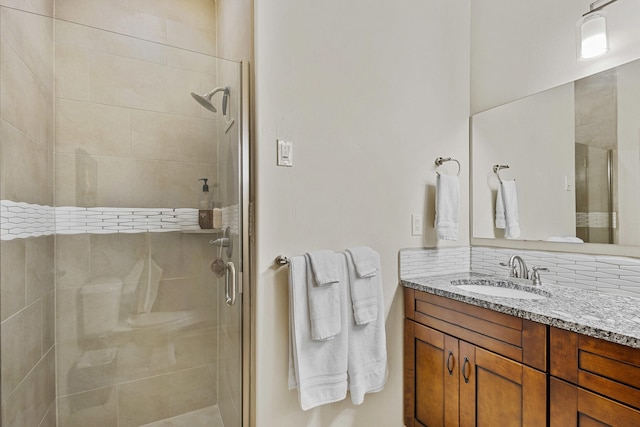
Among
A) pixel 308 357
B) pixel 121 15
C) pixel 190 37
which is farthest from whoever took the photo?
pixel 190 37

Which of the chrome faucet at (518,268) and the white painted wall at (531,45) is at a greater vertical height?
the white painted wall at (531,45)

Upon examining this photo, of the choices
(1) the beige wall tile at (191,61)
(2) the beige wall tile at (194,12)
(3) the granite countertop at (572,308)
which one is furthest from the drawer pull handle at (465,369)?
(2) the beige wall tile at (194,12)

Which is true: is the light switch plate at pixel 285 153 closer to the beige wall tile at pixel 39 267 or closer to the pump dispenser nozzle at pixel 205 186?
the pump dispenser nozzle at pixel 205 186

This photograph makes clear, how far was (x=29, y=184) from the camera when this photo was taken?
3.75 feet

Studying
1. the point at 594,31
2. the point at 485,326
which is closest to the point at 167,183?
the point at 485,326

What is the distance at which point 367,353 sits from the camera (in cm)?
156

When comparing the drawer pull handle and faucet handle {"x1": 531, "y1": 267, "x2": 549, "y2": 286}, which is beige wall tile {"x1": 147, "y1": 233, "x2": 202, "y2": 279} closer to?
the drawer pull handle

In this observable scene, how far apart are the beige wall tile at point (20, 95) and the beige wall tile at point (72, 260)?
14.9 inches

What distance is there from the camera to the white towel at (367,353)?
58.8 inches

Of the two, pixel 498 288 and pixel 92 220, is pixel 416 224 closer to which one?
pixel 498 288

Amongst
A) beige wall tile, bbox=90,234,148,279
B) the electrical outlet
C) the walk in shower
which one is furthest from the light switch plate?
the electrical outlet

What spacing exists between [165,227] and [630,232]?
1.92m

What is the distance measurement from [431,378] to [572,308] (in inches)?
27.1

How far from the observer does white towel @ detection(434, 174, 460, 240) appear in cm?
179
